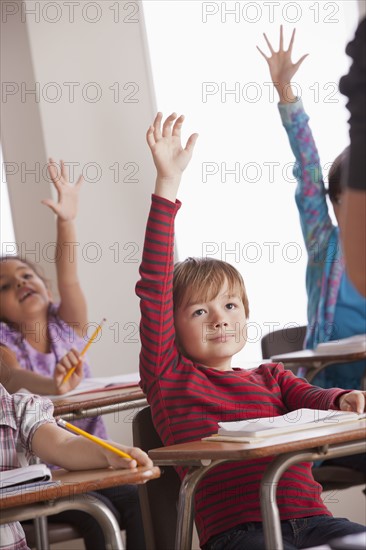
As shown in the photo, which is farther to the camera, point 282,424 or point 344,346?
point 344,346

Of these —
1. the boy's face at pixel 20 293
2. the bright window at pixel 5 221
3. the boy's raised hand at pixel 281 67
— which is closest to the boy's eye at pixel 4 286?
the boy's face at pixel 20 293

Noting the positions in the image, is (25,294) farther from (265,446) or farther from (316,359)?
(265,446)

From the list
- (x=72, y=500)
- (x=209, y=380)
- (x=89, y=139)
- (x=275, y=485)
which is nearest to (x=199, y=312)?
(x=209, y=380)

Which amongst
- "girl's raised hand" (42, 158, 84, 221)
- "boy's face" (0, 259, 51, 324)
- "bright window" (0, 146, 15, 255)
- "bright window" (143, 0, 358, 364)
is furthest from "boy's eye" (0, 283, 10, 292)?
"bright window" (143, 0, 358, 364)

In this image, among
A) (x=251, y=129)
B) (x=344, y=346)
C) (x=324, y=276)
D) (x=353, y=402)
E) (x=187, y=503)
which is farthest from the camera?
(x=251, y=129)

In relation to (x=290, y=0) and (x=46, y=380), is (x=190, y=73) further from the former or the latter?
(x=46, y=380)

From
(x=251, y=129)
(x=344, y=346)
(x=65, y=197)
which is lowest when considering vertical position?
(x=344, y=346)

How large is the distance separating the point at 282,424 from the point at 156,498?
440 millimetres

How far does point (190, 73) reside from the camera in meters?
4.47

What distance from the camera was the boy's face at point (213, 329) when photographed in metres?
1.88

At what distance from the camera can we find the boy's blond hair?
193 centimetres

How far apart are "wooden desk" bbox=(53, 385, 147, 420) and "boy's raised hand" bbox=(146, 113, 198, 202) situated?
760 mm

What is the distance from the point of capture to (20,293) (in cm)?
340

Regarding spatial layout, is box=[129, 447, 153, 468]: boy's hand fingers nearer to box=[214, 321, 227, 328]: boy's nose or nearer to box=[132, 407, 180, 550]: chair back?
box=[132, 407, 180, 550]: chair back
